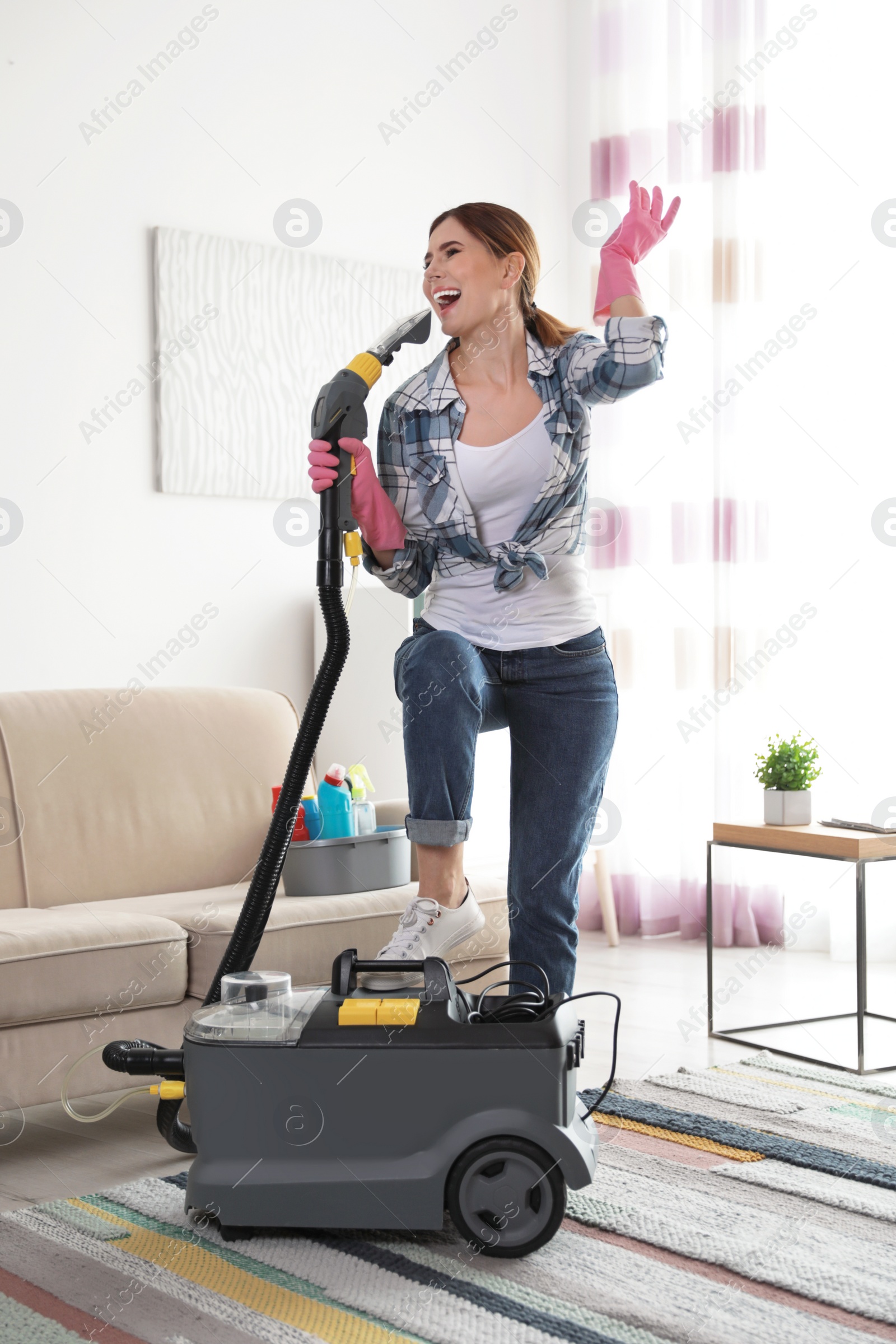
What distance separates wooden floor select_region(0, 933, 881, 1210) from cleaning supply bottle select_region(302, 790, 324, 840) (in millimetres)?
585

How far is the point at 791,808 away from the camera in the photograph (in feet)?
9.37

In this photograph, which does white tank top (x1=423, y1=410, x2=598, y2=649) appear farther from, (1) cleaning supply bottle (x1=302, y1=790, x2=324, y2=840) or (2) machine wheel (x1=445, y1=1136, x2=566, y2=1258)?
(1) cleaning supply bottle (x1=302, y1=790, x2=324, y2=840)

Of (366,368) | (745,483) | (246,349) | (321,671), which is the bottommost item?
(321,671)

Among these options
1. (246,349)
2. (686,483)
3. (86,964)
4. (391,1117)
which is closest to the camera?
(391,1117)

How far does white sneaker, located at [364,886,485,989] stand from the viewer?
166 centimetres

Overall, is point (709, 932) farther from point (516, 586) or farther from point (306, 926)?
point (516, 586)

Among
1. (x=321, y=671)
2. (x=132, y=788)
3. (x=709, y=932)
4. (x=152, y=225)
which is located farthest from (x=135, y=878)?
(x=152, y=225)

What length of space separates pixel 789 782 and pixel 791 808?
61 millimetres

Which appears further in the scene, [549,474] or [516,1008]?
[549,474]

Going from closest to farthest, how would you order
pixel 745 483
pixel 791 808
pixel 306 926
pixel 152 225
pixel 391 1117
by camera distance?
1. pixel 391 1117
2. pixel 306 926
3. pixel 791 808
4. pixel 152 225
5. pixel 745 483

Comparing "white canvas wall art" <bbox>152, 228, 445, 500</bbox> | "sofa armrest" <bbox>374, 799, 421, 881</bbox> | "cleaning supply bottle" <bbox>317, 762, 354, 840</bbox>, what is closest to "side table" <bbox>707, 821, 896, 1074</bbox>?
"sofa armrest" <bbox>374, 799, 421, 881</bbox>

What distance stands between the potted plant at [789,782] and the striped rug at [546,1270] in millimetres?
949

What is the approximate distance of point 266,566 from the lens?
3.69 meters

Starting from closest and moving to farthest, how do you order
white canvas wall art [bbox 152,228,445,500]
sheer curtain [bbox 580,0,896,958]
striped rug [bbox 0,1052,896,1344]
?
1. striped rug [bbox 0,1052,896,1344]
2. white canvas wall art [bbox 152,228,445,500]
3. sheer curtain [bbox 580,0,896,958]
